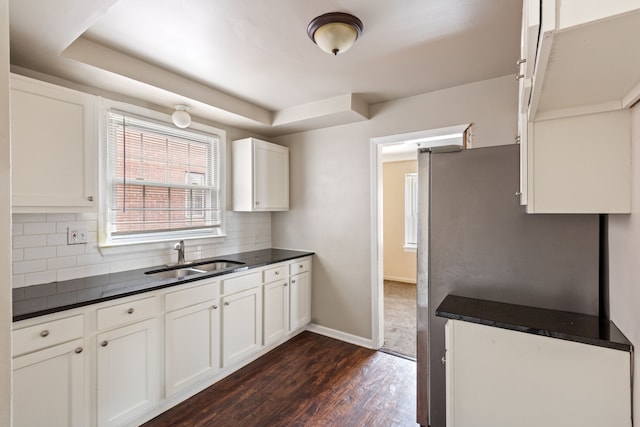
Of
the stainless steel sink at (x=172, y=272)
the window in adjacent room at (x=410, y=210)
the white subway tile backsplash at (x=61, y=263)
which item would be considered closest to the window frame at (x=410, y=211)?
the window in adjacent room at (x=410, y=210)

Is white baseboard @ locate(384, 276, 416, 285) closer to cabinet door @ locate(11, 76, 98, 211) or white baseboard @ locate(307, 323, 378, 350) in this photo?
white baseboard @ locate(307, 323, 378, 350)

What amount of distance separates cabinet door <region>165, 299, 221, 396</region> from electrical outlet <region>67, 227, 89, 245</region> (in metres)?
0.84

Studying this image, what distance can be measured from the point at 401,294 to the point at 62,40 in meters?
5.04

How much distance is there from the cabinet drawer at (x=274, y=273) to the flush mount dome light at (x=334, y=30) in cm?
200

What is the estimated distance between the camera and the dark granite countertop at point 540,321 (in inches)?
49.6

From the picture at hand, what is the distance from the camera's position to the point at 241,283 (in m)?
2.66

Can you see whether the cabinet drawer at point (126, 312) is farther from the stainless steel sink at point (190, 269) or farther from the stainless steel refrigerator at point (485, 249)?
the stainless steel refrigerator at point (485, 249)

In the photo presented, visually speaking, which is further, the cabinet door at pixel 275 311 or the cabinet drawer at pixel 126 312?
the cabinet door at pixel 275 311

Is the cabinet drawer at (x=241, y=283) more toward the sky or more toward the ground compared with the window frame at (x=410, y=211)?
more toward the ground

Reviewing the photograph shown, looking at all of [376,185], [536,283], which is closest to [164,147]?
[376,185]

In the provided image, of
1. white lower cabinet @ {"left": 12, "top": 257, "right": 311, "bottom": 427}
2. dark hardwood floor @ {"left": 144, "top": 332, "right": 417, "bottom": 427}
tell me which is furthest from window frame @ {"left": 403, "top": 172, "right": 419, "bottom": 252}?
white lower cabinet @ {"left": 12, "top": 257, "right": 311, "bottom": 427}

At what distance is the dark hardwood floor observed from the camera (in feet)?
6.77

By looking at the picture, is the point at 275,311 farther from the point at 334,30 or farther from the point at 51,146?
the point at 334,30

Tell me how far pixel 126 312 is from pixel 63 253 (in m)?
0.70
